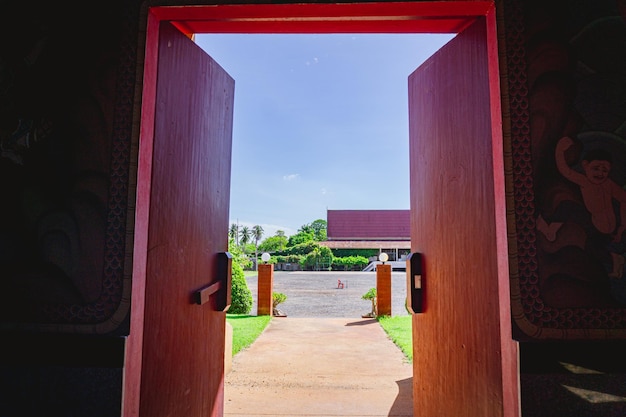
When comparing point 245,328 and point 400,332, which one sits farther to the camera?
point 245,328

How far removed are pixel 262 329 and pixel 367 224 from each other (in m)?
22.7

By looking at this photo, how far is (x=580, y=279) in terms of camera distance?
1.35 meters

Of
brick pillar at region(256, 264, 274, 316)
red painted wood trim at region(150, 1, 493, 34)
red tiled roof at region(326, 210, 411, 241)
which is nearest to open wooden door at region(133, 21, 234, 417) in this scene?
red painted wood trim at region(150, 1, 493, 34)

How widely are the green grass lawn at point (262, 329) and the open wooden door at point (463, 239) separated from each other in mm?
2205

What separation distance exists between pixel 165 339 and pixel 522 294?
1.48 m

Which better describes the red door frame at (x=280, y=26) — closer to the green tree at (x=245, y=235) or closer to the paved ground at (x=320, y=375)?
the paved ground at (x=320, y=375)

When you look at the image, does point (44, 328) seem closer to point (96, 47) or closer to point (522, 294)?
point (96, 47)

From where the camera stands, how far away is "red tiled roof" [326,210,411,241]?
27062 millimetres

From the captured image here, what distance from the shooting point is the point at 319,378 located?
126 inches

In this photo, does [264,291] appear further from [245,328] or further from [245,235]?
[245,235]

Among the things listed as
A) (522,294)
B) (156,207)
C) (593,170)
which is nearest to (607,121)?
(593,170)

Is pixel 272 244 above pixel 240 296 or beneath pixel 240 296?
above

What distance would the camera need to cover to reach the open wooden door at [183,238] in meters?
1.50

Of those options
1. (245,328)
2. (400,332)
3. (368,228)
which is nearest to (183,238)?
(245,328)
